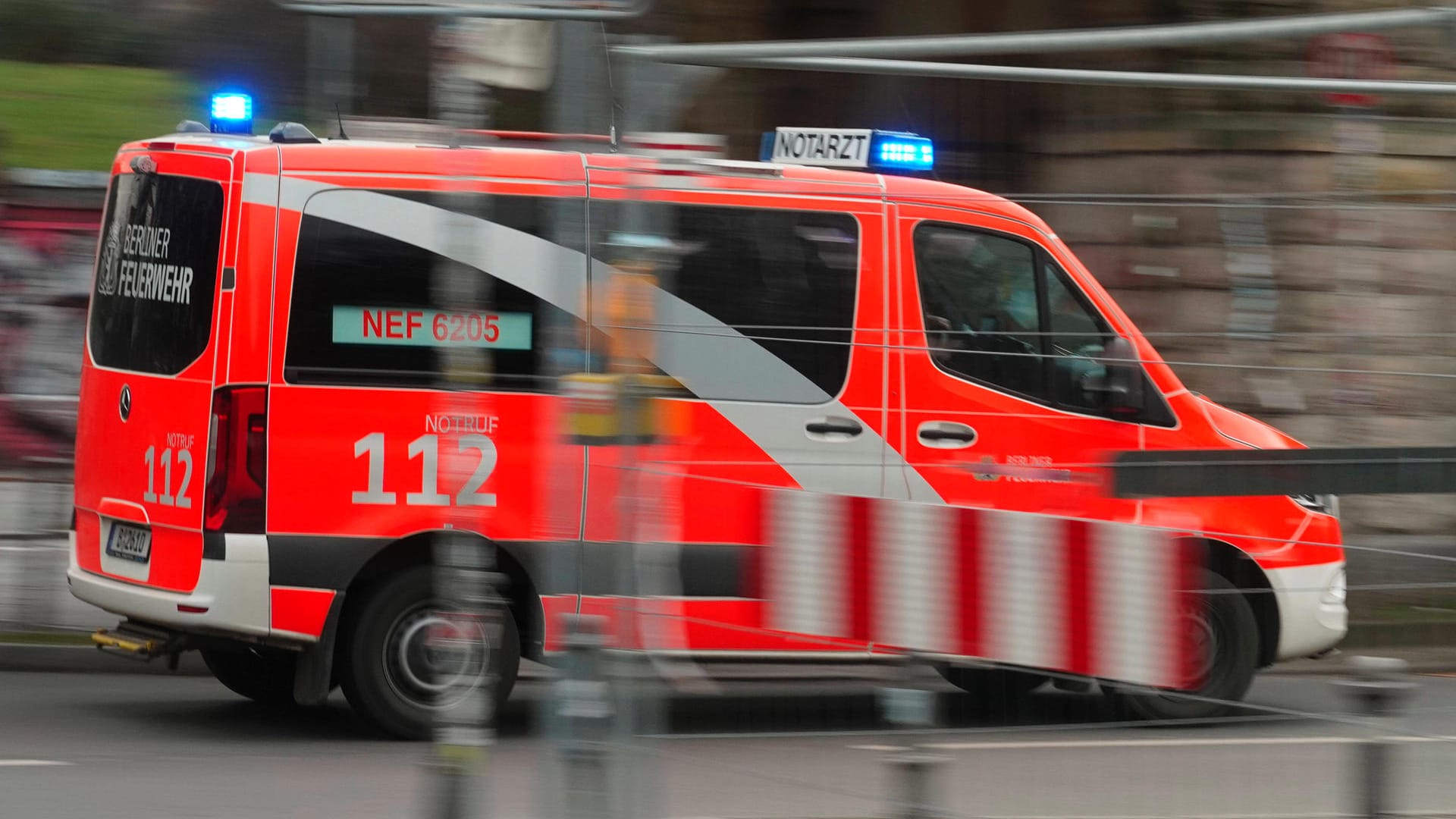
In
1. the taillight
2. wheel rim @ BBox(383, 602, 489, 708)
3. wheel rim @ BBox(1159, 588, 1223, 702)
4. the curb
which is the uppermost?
the taillight

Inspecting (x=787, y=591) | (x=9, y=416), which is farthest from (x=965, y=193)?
(x=9, y=416)

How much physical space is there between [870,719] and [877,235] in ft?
4.73

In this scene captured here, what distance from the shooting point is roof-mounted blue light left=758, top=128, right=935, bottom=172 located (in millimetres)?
3816

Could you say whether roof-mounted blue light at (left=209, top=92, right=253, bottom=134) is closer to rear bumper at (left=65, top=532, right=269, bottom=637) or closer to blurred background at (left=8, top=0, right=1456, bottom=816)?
rear bumper at (left=65, top=532, right=269, bottom=637)

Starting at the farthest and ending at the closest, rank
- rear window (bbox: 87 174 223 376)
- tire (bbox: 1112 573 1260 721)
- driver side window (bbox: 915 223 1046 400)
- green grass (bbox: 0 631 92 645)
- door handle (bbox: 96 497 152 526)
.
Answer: green grass (bbox: 0 631 92 645) → door handle (bbox: 96 497 152 526) → rear window (bbox: 87 174 223 376) → driver side window (bbox: 915 223 1046 400) → tire (bbox: 1112 573 1260 721)

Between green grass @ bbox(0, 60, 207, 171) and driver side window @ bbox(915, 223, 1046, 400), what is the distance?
36.2 feet

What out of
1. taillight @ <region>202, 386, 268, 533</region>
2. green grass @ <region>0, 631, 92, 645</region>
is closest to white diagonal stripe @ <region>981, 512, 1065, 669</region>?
taillight @ <region>202, 386, 268, 533</region>

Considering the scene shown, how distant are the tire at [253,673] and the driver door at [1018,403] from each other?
4143 millimetres

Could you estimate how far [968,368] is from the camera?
150 inches

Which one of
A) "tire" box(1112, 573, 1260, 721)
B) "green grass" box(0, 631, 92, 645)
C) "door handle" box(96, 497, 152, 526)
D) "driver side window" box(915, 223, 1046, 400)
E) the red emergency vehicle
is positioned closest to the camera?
"tire" box(1112, 573, 1260, 721)

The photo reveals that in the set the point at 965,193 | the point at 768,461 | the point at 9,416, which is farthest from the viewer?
the point at 9,416

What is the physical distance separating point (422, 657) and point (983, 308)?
3.14 meters

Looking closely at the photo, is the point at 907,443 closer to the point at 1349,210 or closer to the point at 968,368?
the point at 968,368

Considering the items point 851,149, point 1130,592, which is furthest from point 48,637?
point 1130,592
